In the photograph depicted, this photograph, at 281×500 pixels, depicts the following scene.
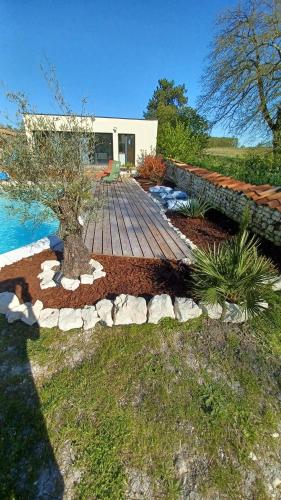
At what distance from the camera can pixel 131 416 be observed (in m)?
1.87

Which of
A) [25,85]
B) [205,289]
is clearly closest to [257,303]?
[205,289]

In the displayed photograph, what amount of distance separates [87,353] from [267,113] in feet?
42.1

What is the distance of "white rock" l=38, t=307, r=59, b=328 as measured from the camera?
8.57 feet

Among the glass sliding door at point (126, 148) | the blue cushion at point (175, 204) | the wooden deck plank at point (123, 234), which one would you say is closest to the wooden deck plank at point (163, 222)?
the blue cushion at point (175, 204)


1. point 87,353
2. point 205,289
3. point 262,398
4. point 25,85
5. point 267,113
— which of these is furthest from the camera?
point 267,113

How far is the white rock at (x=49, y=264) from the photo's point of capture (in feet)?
11.4

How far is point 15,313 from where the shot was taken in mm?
2680

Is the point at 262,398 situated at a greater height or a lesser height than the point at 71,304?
lesser

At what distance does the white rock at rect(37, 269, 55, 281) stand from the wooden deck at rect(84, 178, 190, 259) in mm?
939

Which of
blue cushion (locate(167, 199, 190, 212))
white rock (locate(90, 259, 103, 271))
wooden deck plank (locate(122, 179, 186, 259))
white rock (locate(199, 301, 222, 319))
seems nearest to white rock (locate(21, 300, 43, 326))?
white rock (locate(90, 259, 103, 271))

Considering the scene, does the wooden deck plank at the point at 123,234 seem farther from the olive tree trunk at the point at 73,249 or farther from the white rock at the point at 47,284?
the white rock at the point at 47,284

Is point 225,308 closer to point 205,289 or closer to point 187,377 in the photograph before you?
point 205,289

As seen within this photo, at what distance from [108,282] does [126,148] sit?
592 inches

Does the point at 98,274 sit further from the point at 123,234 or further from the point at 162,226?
the point at 162,226
